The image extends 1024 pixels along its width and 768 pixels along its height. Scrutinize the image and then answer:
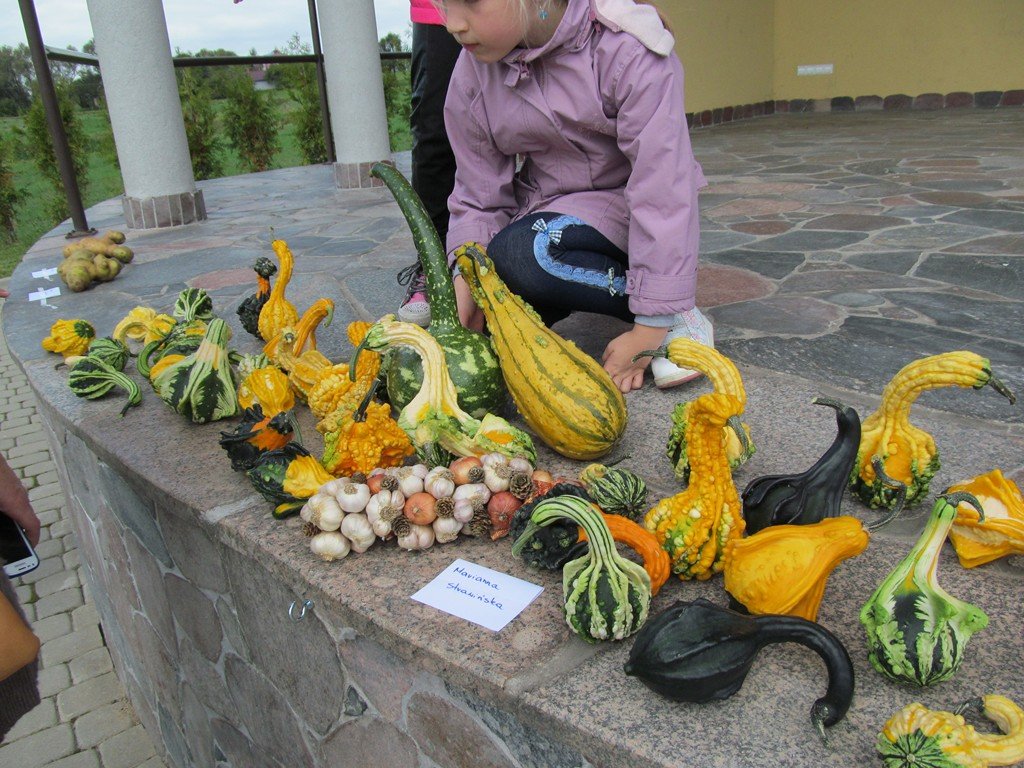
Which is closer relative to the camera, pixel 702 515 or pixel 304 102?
pixel 702 515

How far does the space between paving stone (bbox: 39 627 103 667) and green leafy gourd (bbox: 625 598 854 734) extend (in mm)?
3714

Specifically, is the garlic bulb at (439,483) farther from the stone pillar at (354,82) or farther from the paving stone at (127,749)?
the stone pillar at (354,82)

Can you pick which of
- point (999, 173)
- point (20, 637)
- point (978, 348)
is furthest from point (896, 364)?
point (999, 173)

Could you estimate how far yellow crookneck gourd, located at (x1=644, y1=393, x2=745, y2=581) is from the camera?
147 centimetres

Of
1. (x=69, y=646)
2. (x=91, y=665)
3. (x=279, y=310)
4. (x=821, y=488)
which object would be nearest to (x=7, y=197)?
(x=69, y=646)

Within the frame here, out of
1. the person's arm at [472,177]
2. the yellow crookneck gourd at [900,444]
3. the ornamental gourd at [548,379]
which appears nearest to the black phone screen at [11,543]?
the ornamental gourd at [548,379]

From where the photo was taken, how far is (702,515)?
Answer: 1477 mm

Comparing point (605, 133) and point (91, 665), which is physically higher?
point (605, 133)

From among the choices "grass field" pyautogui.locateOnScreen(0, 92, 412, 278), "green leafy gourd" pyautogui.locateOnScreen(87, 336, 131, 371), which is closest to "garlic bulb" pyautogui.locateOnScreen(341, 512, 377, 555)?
"green leafy gourd" pyautogui.locateOnScreen(87, 336, 131, 371)

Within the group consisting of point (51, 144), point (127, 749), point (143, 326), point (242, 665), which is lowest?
point (127, 749)

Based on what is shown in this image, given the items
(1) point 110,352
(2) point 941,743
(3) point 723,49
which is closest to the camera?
(2) point 941,743

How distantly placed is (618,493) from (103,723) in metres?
3.23

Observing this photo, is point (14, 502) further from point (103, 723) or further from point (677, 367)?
point (103, 723)

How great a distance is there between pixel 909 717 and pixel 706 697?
276mm
